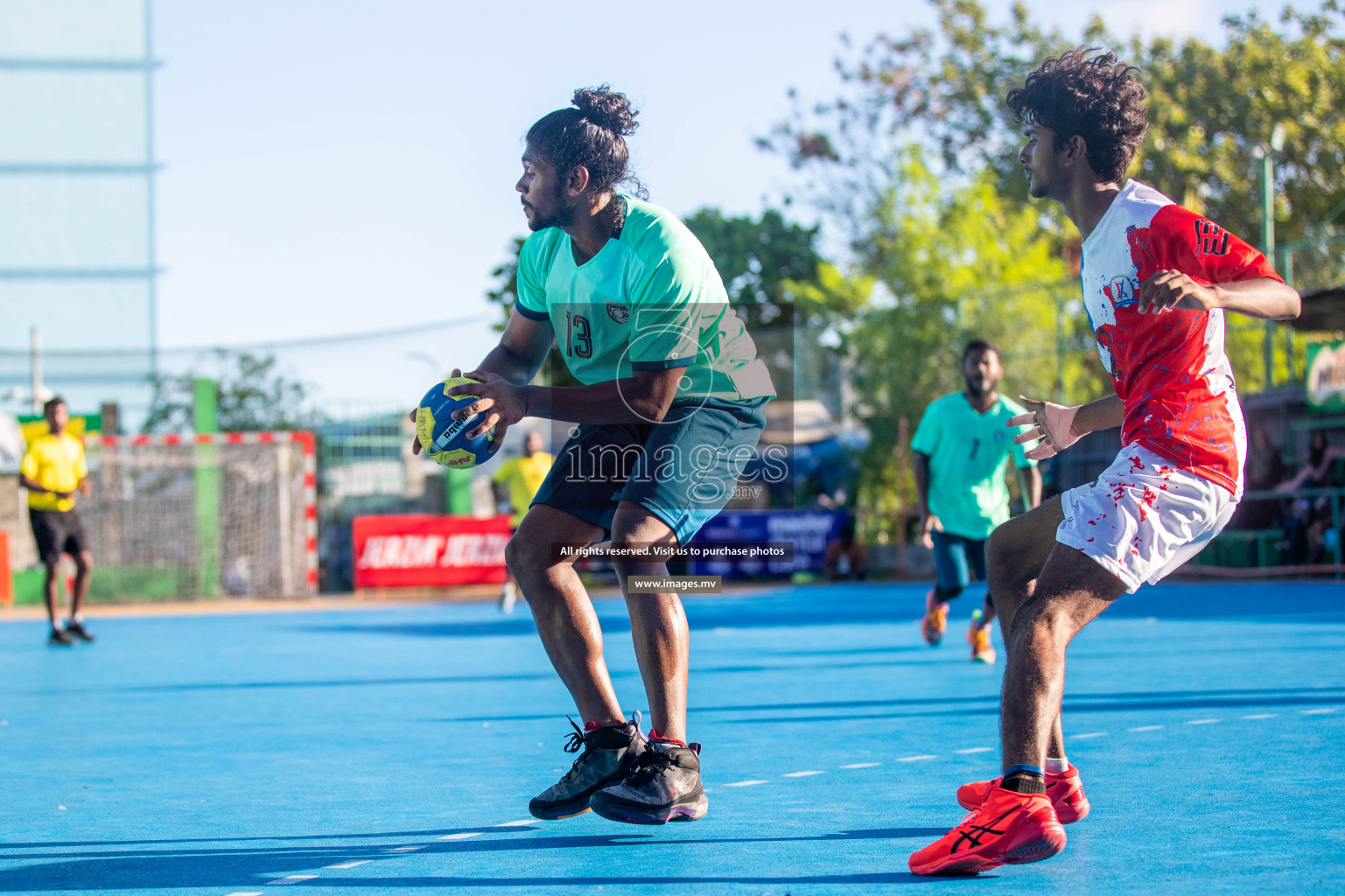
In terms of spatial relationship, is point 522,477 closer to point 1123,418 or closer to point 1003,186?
point 1123,418

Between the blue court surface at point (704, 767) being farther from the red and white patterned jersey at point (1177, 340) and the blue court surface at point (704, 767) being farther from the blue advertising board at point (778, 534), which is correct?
the blue advertising board at point (778, 534)

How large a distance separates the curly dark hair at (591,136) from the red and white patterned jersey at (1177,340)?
1.41m

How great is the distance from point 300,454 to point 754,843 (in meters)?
20.8

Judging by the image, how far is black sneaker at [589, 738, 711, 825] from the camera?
386cm

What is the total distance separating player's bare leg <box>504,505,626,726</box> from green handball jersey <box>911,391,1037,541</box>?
531cm

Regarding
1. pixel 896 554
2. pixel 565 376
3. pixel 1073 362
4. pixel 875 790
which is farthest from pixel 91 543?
pixel 875 790

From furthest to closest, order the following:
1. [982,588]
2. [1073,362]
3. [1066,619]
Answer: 1. [1073,362]
2. [982,588]
3. [1066,619]

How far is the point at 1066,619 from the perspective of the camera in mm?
3387

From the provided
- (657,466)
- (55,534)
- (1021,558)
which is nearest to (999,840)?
(1021,558)

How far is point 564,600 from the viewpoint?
161 inches

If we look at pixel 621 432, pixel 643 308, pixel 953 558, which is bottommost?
pixel 953 558

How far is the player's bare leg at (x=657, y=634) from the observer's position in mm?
3961

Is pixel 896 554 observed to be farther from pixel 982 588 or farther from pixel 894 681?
pixel 894 681

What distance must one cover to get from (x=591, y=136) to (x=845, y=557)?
18.0 metres
